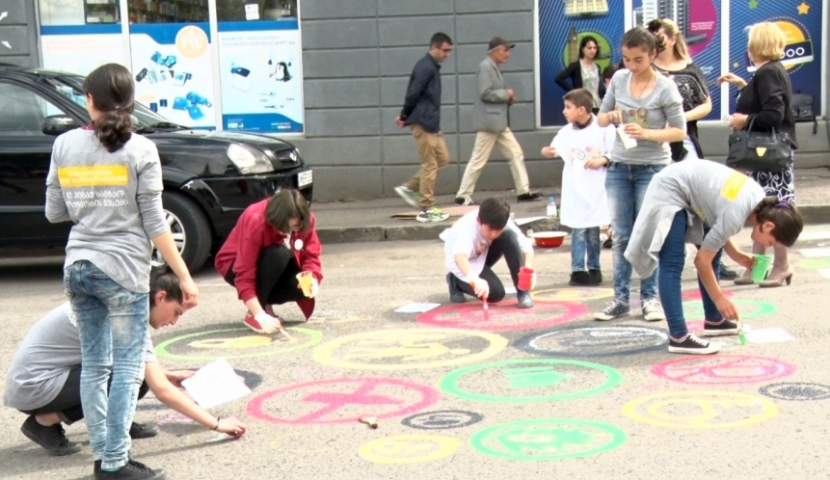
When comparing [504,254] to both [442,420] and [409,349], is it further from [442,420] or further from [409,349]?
[442,420]

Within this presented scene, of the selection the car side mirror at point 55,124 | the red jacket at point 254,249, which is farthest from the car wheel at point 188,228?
the red jacket at point 254,249

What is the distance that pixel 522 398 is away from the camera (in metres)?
5.06

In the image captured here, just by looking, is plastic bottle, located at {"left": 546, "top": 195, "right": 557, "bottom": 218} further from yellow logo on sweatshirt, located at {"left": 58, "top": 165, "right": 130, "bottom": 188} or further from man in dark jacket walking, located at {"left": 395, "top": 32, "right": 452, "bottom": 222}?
yellow logo on sweatshirt, located at {"left": 58, "top": 165, "right": 130, "bottom": 188}

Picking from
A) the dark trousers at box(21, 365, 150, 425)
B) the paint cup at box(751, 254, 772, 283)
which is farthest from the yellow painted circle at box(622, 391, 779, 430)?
the dark trousers at box(21, 365, 150, 425)

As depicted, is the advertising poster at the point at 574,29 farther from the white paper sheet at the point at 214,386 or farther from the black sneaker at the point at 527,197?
the white paper sheet at the point at 214,386

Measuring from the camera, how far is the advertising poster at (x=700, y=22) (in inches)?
496

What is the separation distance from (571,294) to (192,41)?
739cm

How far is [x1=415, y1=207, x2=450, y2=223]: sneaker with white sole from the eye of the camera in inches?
429

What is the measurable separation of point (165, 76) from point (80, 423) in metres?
8.77

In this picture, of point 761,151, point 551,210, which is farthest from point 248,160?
point 761,151

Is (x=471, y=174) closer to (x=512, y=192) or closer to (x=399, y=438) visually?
(x=512, y=192)

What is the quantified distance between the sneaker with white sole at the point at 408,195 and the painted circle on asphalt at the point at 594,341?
5.55 m

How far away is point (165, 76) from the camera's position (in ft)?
43.4

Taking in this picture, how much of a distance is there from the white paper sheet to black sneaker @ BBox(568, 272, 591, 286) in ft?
11.0
